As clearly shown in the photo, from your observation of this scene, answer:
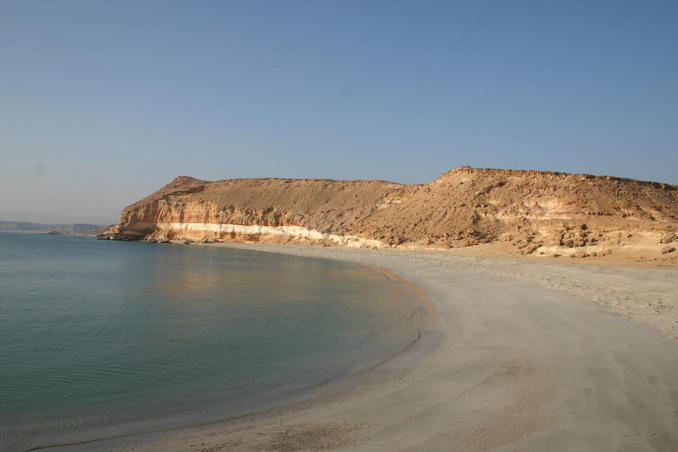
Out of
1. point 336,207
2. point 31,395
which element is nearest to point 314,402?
point 31,395

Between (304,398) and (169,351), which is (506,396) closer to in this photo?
(304,398)

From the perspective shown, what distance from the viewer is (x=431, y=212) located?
44.0 metres

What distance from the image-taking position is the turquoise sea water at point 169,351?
5.38 meters

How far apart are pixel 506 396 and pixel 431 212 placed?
3938 centimetres

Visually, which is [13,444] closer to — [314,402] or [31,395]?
[31,395]

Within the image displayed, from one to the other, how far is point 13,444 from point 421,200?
151 ft

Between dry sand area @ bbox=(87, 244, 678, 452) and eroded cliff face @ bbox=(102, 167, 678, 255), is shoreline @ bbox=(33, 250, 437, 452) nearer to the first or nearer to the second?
dry sand area @ bbox=(87, 244, 678, 452)

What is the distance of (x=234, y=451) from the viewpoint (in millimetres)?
4141

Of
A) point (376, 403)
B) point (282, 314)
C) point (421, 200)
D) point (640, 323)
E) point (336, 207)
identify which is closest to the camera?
point (376, 403)

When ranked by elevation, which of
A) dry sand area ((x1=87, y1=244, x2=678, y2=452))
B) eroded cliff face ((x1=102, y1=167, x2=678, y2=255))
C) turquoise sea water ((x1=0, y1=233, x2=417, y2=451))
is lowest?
turquoise sea water ((x1=0, y1=233, x2=417, y2=451))

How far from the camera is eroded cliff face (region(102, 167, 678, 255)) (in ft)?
104

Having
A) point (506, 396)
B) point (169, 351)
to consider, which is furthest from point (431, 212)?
point (506, 396)

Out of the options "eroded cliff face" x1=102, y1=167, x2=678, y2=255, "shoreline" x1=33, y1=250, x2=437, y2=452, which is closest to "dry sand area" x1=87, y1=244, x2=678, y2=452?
"shoreline" x1=33, y1=250, x2=437, y2=452

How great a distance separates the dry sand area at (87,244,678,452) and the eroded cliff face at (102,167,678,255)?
684 inches
